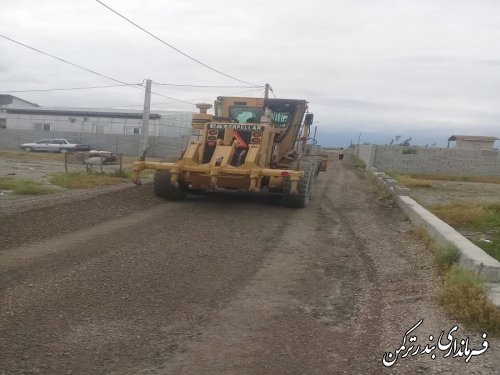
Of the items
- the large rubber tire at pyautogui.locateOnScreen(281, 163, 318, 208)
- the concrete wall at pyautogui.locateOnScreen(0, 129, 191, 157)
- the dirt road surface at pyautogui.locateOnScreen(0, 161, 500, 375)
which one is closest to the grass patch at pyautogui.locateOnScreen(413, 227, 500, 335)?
the dirt road surface at pyautogui.locateOnScreen(0, 161, 500, 375)

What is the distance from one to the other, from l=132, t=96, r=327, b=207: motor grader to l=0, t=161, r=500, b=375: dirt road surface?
68.9 inches

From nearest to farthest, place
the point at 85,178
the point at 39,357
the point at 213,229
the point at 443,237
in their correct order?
the point at 39,357 → the point at 443,237 → the point at 213,229 → the point at 85,178

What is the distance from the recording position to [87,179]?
16609 mm

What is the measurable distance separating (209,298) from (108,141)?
1753 inches

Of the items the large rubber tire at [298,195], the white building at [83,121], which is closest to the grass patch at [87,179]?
the large rubber tire at [298,195]

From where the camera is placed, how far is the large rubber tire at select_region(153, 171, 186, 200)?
12.8 m

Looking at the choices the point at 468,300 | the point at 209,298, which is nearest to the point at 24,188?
the point at 209,298

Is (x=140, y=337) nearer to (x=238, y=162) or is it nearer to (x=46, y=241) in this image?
(x=46, y=241)

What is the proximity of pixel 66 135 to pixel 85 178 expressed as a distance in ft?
116

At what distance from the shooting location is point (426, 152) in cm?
3191

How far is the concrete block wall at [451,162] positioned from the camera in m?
31.5

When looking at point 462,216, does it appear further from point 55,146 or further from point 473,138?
point 473,138

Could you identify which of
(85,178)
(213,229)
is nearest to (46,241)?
(213,229)

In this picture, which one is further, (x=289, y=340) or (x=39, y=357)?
(x=289, y=340)
